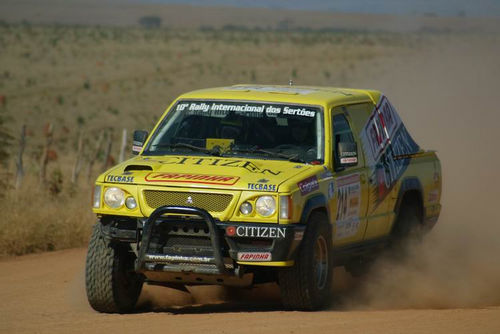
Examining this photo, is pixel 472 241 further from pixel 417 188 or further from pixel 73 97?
pixel 73 97

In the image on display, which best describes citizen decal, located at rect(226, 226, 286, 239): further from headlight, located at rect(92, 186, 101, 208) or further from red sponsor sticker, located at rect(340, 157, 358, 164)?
red sponsor sticker, located at rect(340, 157, 358, 164)

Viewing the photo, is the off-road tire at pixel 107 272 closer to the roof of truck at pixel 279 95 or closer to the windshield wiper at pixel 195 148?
the windshield wiper at pixel 195 148

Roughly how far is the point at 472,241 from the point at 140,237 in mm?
5385

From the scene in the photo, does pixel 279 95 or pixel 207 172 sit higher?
pixel 279 95

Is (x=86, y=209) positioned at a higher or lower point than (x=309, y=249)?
lower

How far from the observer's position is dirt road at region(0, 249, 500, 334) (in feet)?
25.7

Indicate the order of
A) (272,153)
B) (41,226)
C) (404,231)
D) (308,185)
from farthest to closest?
(41,226) < (404,231) < (272,153) < (308,185)

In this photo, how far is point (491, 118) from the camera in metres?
21.4

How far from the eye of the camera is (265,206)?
8.24m

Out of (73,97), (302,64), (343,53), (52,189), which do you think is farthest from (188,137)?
(343,53)

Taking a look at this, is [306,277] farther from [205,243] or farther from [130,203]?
[130,203]

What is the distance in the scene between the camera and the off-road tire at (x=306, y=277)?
8.48 meters

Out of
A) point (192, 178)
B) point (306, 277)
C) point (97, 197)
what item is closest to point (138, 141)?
point (97, 197)

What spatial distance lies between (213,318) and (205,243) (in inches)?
22.6
